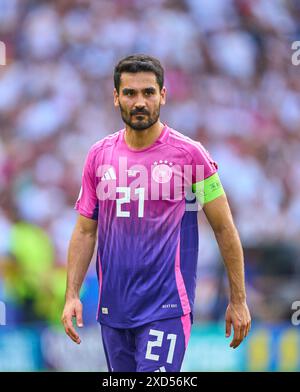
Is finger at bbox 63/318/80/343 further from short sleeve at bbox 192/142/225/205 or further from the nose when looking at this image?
the nose

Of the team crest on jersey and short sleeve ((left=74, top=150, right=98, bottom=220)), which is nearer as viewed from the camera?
the team crest on jersey

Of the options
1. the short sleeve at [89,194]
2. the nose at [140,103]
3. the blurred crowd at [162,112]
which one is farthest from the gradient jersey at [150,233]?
the blurred crowd at [162,112]

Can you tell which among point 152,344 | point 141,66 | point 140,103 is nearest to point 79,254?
point 152,344

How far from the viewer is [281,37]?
980 centimetres

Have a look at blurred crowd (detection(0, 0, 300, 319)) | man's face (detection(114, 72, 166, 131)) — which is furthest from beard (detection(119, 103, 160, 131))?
blurred crowd (detection(0, 0, 300, 319))

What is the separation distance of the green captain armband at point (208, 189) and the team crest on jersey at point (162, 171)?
0.51 feet

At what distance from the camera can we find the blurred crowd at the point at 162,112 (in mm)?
8789

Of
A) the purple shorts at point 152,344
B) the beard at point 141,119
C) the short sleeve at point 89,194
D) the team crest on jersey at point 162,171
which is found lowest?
the purple shorts at point 152,344

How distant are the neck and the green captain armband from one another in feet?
1.13

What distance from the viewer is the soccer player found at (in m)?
4.92

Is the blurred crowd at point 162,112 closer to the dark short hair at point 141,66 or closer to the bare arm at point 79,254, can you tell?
the bare arm at point 79,254

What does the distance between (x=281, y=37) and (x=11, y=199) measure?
11.0ft

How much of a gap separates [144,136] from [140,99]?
0.77 ft

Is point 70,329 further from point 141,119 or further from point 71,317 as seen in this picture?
point 141,119
